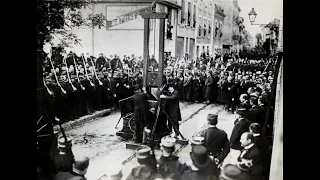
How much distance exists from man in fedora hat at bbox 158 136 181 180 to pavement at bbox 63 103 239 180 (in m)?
0.03

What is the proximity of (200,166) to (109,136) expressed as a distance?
0.49 meters

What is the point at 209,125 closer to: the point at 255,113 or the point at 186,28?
the point at 255,113

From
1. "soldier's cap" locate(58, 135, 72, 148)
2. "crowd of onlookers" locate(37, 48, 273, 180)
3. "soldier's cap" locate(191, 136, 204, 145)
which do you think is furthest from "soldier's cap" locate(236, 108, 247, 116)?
"soldier's cap" locate(58, 135, 72, 148)

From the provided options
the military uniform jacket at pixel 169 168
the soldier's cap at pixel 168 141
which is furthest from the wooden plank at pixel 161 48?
the military uniform jacket at pixel 169 168

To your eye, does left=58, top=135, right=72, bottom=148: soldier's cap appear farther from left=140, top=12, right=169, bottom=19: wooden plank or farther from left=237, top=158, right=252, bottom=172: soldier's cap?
left=237, top=158, right=252, bottom=172: soldier's cap

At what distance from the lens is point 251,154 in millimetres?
2010

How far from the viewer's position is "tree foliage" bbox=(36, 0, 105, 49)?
7.11 feet

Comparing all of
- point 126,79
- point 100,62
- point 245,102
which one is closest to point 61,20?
point 100,62

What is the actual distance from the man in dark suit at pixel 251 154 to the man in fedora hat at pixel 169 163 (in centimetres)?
32

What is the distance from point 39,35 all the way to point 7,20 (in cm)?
17
